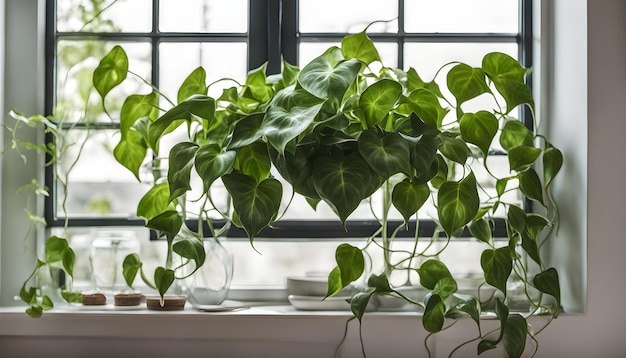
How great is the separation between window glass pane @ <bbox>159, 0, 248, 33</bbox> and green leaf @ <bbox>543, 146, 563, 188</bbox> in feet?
2.56

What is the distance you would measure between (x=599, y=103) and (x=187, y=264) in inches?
37.4

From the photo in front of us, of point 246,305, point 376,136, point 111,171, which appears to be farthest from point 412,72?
point 111,171

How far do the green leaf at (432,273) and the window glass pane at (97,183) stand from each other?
71cm

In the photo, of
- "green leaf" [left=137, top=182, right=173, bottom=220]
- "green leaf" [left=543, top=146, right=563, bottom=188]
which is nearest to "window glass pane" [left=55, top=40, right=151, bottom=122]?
"green leaf" [left=137, top=182, right=173, bottom=220]

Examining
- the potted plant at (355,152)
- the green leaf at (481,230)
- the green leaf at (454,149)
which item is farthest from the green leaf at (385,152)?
the green leaf at (481,230)

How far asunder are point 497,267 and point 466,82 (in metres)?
0.38

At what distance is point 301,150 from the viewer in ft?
4.88

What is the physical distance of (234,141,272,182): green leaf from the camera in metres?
1.52

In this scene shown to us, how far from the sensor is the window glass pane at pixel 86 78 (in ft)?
6.20

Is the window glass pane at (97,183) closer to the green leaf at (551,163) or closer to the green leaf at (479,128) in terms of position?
the green leaf at (479,128)

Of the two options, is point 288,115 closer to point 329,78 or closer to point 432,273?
point 329,78

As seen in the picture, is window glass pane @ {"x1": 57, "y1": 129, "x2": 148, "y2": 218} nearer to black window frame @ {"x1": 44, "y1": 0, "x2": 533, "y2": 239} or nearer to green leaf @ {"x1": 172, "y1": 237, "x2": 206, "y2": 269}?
black window frame @ {"x1": 44, "y1": 0, "x2": 533, "y2": 239}

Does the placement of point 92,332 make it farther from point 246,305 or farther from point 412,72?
point 412,72

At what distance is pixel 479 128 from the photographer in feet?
5.20
